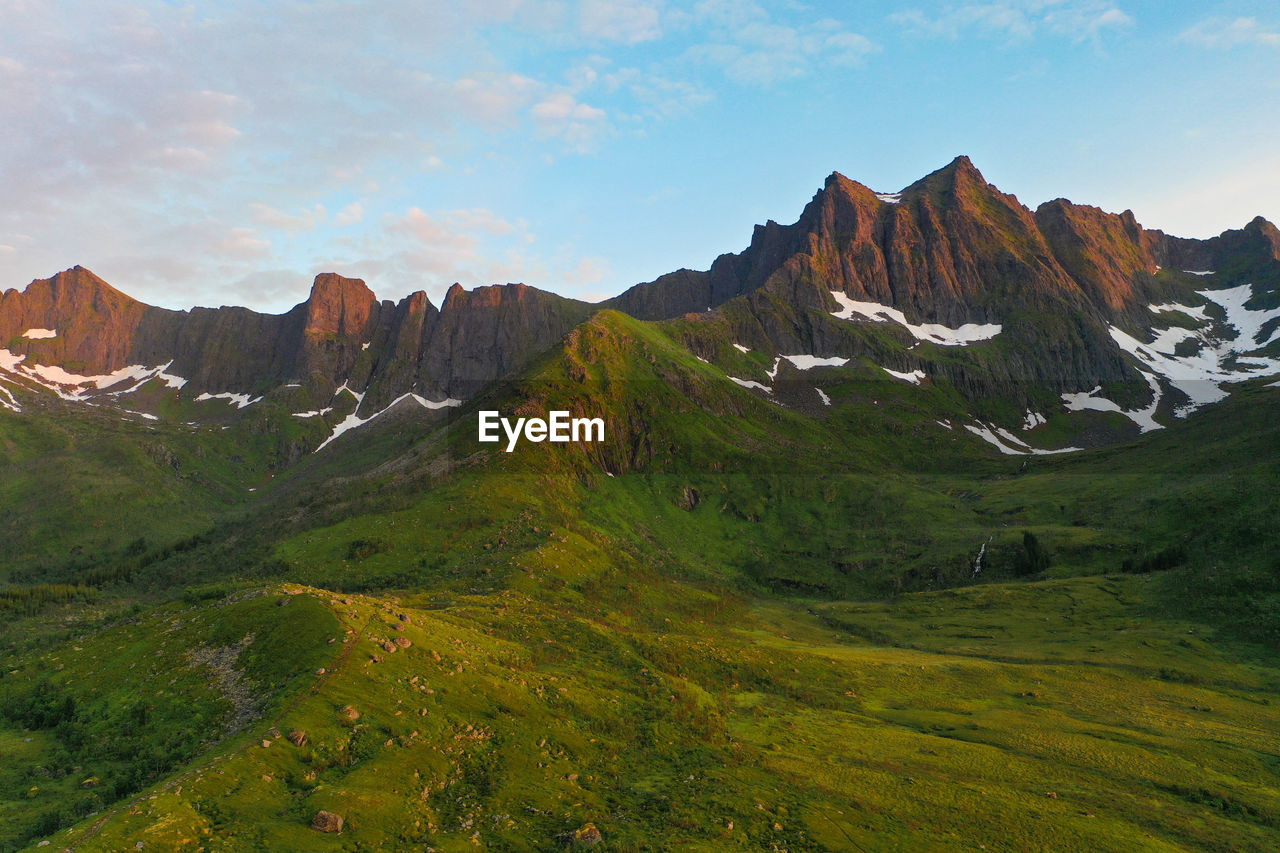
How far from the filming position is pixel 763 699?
66.0m

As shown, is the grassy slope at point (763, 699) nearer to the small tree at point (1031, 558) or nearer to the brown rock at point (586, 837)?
the brown rock at point (586, 837)

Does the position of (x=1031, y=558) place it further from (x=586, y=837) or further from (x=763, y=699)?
(x=586, y=837)

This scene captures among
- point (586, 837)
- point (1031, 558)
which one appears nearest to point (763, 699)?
point (586, 837)

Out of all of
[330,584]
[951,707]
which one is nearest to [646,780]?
[951,707]

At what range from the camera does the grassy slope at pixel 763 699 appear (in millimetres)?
33562

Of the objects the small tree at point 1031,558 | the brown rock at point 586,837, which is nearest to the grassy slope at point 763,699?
the brown rock at point 586,837

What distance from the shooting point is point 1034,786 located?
1780 inches

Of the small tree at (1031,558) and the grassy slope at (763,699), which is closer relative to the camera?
the grassy slope at (763,699)

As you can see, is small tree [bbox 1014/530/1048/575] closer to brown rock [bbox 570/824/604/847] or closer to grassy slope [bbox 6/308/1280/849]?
grassy slope [bbox 6/308/1280/849]

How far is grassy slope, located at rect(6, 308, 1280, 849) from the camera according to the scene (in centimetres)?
3356

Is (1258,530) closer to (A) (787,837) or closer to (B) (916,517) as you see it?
(B) (916,517)

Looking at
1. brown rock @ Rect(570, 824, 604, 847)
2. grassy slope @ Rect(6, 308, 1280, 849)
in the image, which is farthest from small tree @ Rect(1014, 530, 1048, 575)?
brown rock @ Rect(570, 824, 604, 847)

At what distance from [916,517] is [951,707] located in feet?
451

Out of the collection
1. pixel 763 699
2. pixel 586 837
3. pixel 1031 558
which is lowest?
pixel 1031 558
